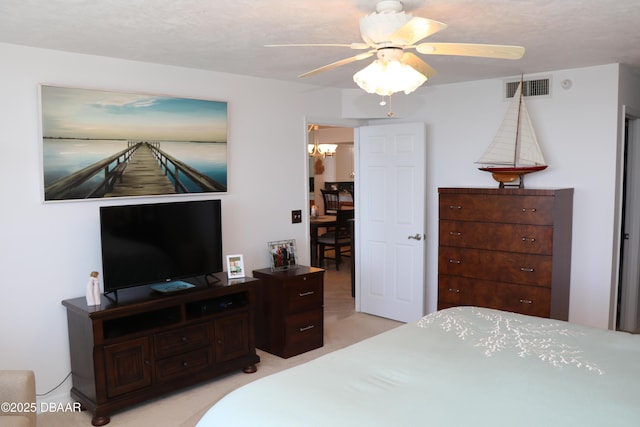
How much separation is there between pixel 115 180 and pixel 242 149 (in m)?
1.14

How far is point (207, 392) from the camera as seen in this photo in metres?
3.59

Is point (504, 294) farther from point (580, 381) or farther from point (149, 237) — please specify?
point (149, 237)

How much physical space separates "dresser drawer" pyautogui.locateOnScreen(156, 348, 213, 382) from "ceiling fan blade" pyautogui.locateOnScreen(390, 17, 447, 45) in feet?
8.23

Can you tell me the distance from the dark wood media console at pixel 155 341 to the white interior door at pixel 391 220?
1735 mm

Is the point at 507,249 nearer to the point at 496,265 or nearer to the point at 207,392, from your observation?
the point at 496,265

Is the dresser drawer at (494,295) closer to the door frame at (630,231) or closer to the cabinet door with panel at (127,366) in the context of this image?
the door frame at (630,231)

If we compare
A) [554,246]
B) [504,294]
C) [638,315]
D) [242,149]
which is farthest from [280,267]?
[638,315]

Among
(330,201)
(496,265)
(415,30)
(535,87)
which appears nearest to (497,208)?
(496,265)

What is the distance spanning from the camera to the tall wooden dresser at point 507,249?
3896mm

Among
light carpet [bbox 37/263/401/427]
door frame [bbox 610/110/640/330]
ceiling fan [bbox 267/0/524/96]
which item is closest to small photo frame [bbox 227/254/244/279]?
light carpet [bbox 37/263/401/427]

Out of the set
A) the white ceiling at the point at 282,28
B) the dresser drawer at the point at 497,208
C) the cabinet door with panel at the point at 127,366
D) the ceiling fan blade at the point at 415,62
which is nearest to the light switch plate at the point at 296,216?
the dresser drawer at the point at 497,208

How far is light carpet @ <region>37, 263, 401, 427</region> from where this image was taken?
3.18 meters

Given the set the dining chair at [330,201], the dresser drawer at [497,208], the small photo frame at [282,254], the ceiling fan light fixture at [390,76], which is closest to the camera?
the ceiling fan light fixture at [390,76]

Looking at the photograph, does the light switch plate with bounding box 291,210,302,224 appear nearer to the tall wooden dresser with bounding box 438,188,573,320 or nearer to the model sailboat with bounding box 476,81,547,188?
the tall wooden dresser with bounding box 438,188,573,320
